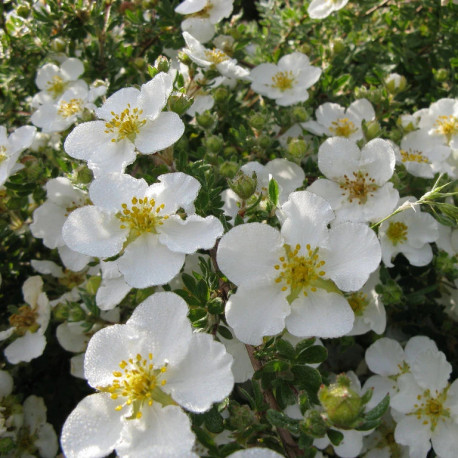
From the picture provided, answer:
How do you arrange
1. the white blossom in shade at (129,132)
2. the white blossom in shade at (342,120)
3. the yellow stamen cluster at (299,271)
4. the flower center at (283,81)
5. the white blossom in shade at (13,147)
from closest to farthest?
the yellow stamen cluster at (299,271) < the white blossom in shade at (129,132) < the white blossom in shade at (13,147) < the white blossom in shade at (342,120) < the flower center at (283,81)

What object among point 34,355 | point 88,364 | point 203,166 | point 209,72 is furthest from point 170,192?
point 34,355

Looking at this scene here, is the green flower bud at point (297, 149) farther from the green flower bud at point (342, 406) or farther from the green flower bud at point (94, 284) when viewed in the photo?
the green flower bud at point (342, 406)

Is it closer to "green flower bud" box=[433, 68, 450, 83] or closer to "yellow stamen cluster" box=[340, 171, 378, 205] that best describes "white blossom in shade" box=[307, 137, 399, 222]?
"yellow stamen cluster" box=[340, 171, 378, 205]

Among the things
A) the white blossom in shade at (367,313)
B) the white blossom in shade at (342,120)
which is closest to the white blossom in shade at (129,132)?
the white blossom in shade at (342,120)

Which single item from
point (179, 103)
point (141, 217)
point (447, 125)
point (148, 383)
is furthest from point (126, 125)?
point (447, 125)

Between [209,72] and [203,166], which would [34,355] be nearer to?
[203,166]

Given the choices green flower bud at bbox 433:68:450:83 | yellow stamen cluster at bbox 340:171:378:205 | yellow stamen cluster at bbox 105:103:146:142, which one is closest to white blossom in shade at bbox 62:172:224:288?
yellow stamen cluster at bbox 105:103:146:142

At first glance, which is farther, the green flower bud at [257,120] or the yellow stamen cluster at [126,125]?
the green flower bud at [257,120]
